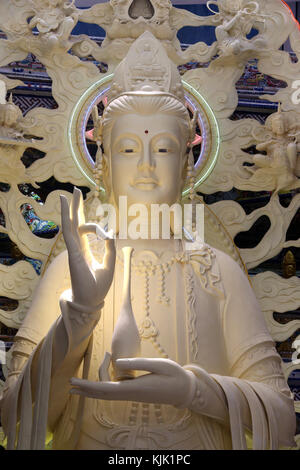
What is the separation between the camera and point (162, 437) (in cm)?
374

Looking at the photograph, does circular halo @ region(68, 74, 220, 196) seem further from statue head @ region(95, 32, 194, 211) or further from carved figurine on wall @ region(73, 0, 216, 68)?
statue head @ region(95, 32, 194, 211)

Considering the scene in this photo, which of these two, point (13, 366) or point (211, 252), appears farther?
point (211, 252)

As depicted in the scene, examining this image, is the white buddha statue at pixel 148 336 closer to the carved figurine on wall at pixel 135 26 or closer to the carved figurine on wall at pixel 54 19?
the carved figurine on wall at pixel 135 26

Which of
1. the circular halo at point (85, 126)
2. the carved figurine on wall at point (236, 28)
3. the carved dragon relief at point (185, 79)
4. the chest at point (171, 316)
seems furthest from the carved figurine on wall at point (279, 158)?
the chest at point (171, 316)

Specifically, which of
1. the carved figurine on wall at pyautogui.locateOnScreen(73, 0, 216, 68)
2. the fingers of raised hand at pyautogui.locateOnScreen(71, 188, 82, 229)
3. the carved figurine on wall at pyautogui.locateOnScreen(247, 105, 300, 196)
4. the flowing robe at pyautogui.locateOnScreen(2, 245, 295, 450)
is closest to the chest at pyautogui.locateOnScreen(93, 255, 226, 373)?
the flowing robe at pyautogui.locateOnScreen(2, 245, 295, 450)

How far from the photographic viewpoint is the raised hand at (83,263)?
11.9ft

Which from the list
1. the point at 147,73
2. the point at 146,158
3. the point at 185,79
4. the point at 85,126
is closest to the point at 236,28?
the point at 185,79

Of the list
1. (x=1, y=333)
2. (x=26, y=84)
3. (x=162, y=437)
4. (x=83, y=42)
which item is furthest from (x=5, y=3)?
(x=162, y=437)

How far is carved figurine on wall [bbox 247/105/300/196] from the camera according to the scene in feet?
15.9

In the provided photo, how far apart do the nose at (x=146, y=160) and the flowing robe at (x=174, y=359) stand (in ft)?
1.47

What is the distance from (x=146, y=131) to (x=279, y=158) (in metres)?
0.93

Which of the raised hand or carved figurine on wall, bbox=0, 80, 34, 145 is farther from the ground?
carved figurine on wall, bbox=0, 80, 34, 145
